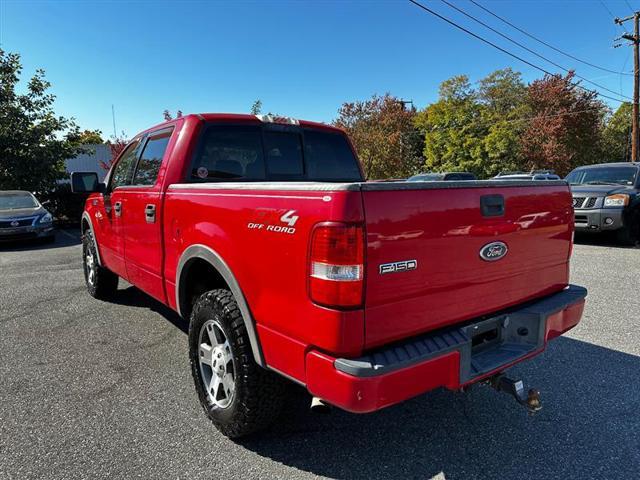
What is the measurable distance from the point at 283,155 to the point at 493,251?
208 centimetres

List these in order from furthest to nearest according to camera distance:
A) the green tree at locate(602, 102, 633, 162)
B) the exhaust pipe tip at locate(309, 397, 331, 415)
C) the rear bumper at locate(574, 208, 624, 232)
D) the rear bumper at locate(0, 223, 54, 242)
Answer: the green tree at locate(602, 102, 633, 162) → the rear bumper at locate(0, 223, 54, 242) → the rear bumper at locate(574, 208, 624, 232) → the exhaust pipe tip at locate(309, 397, 331, 415)

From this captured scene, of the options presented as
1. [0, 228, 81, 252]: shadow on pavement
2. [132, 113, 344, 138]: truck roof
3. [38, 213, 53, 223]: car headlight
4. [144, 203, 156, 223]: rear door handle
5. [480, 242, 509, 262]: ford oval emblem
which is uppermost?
[132, 113, 344, 138]: truck roof

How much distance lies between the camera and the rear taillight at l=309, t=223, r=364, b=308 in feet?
6.02

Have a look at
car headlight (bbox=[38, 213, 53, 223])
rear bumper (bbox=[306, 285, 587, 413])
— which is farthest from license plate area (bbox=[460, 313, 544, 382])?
car headlight (bbox=[38, 213, 53, 223])

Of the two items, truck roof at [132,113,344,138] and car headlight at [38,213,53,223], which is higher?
truck roof at [132,113,344,138]

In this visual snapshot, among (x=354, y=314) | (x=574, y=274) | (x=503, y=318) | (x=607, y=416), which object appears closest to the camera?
(x=354, y=314)

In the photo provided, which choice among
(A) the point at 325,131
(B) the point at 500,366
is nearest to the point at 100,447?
(B) the point at 500,366

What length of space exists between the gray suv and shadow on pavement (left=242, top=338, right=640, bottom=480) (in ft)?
22.5

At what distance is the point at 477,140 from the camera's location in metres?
35.8

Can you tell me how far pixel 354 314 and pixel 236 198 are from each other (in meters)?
0.99

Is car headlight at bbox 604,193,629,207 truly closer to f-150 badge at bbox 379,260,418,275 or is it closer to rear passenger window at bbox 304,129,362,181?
rear passenger window at bbox 304,129,362,181

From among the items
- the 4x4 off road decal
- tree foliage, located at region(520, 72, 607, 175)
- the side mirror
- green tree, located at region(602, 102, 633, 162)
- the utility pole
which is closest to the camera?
the 4x4 off road decal

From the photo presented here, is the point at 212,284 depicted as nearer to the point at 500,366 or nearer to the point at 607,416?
the point at 500,366

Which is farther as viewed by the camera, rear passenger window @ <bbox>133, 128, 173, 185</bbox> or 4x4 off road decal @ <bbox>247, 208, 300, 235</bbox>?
rear passenger window @ <bbox>133, 128, 173, 185</bbox>
